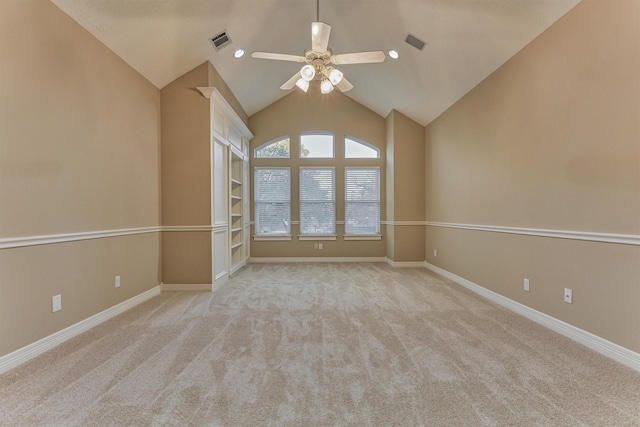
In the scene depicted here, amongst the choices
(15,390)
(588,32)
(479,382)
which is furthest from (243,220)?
(588,32)

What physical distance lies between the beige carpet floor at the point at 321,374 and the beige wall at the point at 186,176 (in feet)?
2.98

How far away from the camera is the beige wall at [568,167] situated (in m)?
2.06

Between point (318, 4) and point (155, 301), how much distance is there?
13.3ft

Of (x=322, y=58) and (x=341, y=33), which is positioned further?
(x=341, y=33)

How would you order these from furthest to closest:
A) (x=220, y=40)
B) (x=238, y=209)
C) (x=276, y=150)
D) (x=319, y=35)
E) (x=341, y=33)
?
(x=276, y=150)
(x=238, y=209)
(x=341, y=33)
(x=220, y=40)
(x=319, y=35)

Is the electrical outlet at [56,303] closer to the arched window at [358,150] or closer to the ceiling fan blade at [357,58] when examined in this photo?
the ceiling fan blade at [357,58]

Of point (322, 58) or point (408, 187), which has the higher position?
point (322, 58)

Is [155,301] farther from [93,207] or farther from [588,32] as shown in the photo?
[588,32]

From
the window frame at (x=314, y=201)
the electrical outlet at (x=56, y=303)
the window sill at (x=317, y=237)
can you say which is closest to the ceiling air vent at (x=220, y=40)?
the window frame at (x=314, y=201)

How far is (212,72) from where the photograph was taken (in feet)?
13.3

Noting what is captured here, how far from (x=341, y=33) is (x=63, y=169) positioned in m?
3.75

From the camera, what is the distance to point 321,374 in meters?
1.92

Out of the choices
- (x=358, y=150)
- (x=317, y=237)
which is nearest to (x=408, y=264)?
(x=317, y=237)

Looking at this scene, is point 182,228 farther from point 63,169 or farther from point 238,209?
point 238,209
